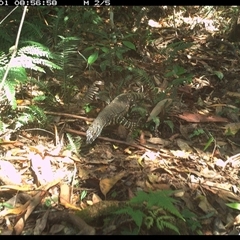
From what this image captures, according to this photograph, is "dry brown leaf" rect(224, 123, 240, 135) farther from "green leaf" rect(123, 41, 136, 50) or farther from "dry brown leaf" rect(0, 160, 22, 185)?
"dry brown leaf" rect(0, 160, 22, 185)

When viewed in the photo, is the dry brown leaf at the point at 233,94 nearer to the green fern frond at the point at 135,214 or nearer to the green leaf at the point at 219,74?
the green leaf at the point at 219,74

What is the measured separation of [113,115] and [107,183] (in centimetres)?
71

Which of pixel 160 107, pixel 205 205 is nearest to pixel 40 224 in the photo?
pixel 205 205

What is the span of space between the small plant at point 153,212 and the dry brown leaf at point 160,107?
108cm

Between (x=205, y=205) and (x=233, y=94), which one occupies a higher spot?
(x=233, y=94)

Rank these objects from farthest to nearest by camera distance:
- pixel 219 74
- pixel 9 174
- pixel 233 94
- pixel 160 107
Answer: pixel 219 74 < pixel 233 94 < pixel 160 107 < pixel 9 174

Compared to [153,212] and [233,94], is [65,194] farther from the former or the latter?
[233,94]

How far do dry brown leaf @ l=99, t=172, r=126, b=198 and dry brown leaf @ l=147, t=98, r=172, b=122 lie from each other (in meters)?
0.77

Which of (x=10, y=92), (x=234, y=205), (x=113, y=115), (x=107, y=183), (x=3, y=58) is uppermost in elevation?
(x=3, y=58)

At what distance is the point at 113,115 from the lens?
131 inches

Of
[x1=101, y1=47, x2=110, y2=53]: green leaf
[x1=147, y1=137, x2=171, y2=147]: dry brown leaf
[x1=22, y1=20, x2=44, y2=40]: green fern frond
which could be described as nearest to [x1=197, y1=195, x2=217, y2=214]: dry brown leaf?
[x1=147, y1=137, x2=171, y2=147]: dry brown leaf

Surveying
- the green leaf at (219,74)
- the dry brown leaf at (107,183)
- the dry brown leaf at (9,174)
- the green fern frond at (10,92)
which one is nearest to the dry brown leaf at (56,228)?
Result: the dry brown leaf at (107,183)

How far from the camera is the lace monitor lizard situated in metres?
3.20

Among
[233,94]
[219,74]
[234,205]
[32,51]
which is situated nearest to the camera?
[234,205]
